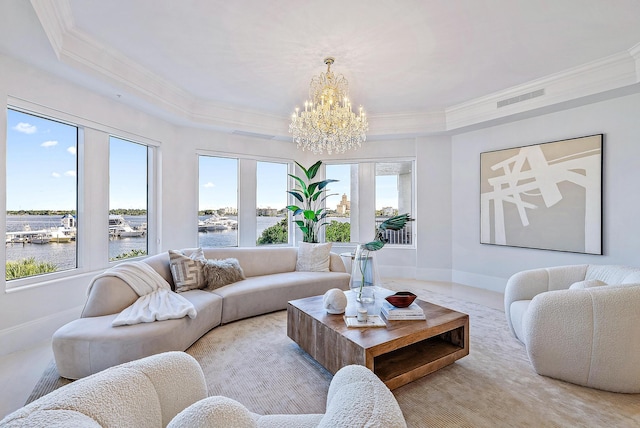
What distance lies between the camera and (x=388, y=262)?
5723 mm

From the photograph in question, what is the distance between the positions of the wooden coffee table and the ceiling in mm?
2509

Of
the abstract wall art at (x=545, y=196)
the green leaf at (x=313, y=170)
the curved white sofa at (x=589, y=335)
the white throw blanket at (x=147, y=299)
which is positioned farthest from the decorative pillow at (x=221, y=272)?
the abstract wall art at (x=545, y=196)

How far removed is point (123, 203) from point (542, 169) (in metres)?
5.81

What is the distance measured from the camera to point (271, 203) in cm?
583

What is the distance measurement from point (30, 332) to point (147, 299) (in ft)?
4.13

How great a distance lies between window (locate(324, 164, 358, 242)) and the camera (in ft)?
19.6

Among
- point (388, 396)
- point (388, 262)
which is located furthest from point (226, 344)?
point (388, 262)

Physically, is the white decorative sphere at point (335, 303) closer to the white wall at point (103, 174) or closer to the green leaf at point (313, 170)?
the white wall at point (103, 174)

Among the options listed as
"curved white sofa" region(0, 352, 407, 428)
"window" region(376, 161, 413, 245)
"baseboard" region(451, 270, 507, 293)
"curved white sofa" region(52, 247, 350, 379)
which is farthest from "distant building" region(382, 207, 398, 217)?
"curved white sofa" region(0, 352, 407, 428)

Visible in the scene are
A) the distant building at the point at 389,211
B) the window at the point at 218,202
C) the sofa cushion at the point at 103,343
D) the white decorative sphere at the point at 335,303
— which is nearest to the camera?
the sofa cushion at the point at 103,343

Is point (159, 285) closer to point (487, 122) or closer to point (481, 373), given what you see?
point (481, 373)

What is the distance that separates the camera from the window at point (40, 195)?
2.95 meters

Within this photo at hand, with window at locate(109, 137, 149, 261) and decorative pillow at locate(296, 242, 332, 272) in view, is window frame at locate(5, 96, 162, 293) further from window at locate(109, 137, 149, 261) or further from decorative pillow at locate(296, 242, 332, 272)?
decorative pillow at locate(296, 242, 332, 272)

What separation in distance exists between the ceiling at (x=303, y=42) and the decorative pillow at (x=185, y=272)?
80.6 inches
